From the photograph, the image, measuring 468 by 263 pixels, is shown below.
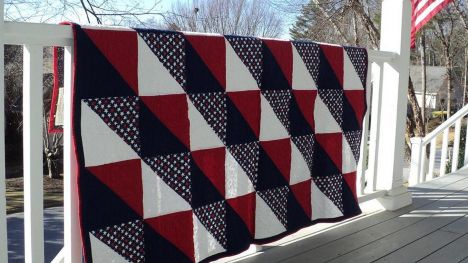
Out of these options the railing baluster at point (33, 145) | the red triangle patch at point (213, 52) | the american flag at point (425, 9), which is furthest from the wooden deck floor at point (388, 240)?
the american flag at point (425, 9)

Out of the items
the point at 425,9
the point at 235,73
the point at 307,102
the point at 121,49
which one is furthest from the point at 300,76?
the point at 425,9

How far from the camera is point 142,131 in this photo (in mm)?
1497

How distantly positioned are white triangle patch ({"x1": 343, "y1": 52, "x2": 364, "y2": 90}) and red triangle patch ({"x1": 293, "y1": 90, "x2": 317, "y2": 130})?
0.85 feet

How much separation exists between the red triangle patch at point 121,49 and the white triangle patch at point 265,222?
2.44 feet

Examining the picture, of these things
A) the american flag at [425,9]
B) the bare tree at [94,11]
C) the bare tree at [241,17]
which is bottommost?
the american flag at [425,9]

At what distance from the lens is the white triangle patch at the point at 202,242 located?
5.53ft

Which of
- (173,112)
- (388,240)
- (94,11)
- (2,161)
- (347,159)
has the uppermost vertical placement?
(94,11)

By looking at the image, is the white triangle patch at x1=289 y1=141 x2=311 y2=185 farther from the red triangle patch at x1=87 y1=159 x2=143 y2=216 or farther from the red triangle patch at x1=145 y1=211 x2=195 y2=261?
the red triangle patch at x1=87 y1=159 x2=143 y2=216

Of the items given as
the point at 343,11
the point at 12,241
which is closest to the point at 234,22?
the point at 343,11

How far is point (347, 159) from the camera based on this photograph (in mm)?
2348

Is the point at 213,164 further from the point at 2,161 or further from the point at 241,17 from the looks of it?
the point at 241,17

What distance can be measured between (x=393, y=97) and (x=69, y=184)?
2.07 m

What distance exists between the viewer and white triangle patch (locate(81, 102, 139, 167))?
137 cm

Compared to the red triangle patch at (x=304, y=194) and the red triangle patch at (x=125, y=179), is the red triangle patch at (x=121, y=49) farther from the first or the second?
the red triangle patch at (x=304, y=194)
